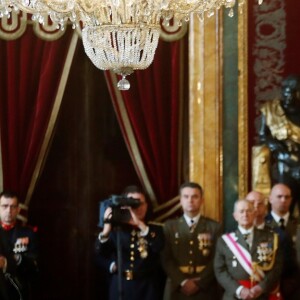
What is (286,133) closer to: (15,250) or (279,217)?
(279,217)

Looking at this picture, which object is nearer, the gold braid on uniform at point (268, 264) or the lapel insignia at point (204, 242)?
the gold braid on uniform at point (268, 264)

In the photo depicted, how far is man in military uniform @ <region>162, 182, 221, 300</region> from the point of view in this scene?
6.73 meters

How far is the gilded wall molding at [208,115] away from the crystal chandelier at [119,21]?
3.04 meters

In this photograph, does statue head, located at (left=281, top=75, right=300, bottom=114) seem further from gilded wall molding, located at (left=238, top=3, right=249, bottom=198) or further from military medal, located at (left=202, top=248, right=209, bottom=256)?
military medal, located at (left=202, top=248, right=209, bottom=256)

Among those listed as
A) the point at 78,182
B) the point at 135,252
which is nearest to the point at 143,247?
the point at 135,252

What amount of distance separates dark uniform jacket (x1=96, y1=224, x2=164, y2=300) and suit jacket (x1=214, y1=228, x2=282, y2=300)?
42 centimetres

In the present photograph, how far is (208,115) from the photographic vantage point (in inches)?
291

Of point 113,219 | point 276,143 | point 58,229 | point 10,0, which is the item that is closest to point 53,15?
point 10,0

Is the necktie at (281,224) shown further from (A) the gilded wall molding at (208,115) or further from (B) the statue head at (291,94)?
(B) the statue head at (291,94)

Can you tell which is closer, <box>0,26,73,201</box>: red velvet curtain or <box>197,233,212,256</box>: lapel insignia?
<box>197,233,212,256</box>: lapel insignia

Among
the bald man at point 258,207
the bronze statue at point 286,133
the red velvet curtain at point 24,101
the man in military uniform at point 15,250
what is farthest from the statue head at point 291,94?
the man in military uniform at point 15,250

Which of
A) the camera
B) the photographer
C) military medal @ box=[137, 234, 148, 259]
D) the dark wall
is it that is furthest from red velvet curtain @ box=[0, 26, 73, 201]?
the camera

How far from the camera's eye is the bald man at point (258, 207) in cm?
666

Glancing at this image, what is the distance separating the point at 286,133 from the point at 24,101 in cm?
195
